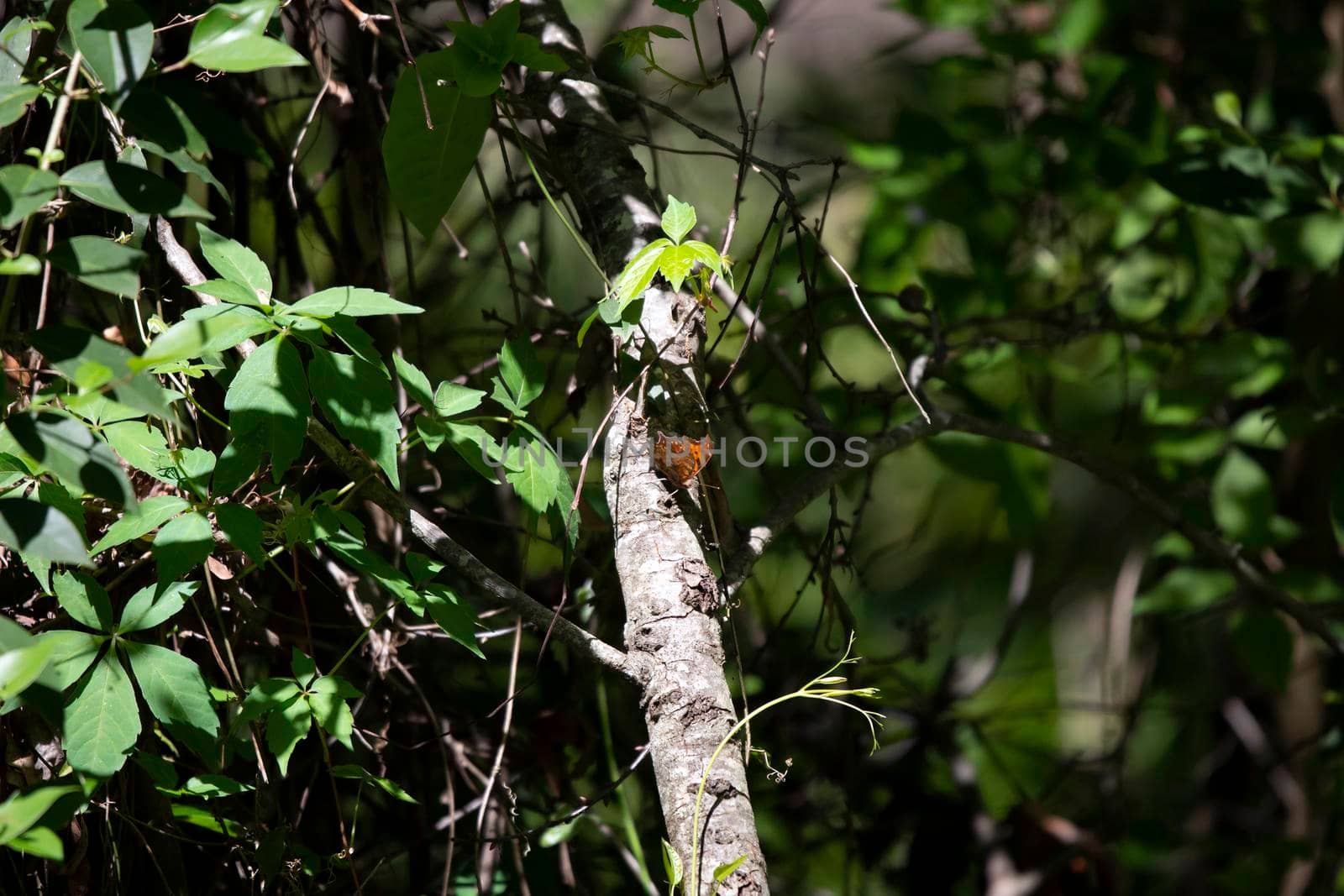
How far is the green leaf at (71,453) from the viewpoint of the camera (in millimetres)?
554

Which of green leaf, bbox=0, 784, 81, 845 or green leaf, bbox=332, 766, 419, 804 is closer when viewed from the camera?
green leaf, bbox=0, 784, 81, 845

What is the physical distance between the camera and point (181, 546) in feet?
2.33

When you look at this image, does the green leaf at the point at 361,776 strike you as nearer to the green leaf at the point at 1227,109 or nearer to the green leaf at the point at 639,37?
the green leaf at the point at 639,37

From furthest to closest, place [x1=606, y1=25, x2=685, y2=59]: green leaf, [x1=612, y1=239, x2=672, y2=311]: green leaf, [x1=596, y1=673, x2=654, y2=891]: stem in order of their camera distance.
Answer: [x1=596, y1=673, x2=654, y2=891]: stem, [x1=606, y1=25, x2=685, y2=59]: green leaf, [x1=612, y1=239, x2=672, y2=311]: green leaf

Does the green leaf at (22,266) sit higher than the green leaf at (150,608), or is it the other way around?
the green leaf at (22,266)

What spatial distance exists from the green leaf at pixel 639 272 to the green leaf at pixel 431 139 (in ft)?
0.74

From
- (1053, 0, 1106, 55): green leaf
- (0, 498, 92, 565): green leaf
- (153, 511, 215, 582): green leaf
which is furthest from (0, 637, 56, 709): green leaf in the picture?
(1053, 0, 1106, 55): green leaf

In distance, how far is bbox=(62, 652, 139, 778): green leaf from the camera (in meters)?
0.69

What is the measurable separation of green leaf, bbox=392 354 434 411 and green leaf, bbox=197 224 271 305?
4.3 inches

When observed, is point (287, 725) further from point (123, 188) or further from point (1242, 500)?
point (1242, 500)

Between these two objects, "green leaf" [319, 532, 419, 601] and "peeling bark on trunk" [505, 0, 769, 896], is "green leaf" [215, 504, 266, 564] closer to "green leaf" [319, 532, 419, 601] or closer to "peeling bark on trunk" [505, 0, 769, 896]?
"green leaf" [319, 532, 419, 601]

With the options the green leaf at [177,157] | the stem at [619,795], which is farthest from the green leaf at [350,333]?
the stem at [619,795]

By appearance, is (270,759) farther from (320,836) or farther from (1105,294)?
(1105,294)

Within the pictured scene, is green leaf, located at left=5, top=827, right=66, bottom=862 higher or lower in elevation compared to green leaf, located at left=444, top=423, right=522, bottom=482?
lower
